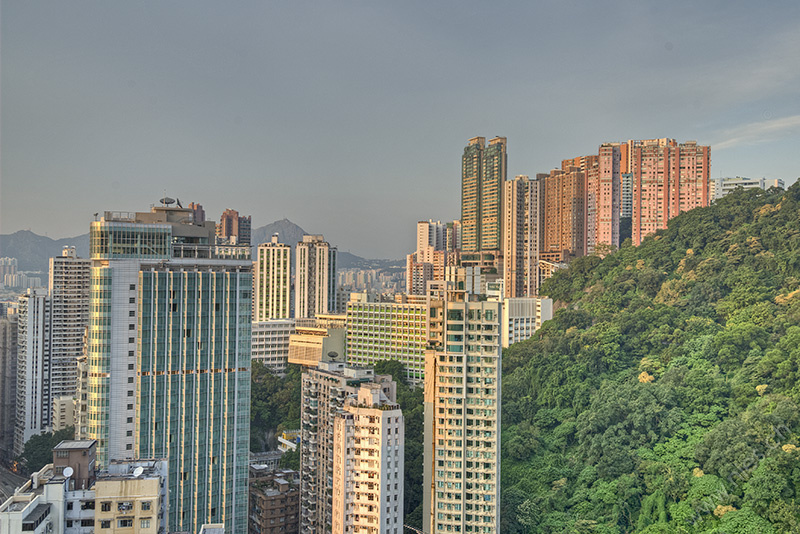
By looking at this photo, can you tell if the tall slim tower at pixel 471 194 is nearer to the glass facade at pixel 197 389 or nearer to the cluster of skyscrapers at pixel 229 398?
the cluster of skyscrapers at pixel 229 398

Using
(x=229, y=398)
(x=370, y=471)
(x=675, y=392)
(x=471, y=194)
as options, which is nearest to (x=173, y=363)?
(x=229, y=398)

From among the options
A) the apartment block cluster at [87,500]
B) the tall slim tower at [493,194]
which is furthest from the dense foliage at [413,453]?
the tall slim tower at [493,194]

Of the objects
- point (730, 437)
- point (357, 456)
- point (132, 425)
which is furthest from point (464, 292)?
A: point (132, 425)

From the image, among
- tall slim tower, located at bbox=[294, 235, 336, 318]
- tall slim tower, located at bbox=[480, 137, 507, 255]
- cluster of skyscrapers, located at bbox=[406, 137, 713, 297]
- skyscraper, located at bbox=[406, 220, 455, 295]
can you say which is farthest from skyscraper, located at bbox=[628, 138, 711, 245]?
tall slim tower, located at bbox=[294, 235, 336, 318]

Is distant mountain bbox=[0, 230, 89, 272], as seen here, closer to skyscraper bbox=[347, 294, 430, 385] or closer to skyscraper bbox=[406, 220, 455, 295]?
skyscraper bbox=[347, 294, 430, 385]

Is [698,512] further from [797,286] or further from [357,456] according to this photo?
[797,286]

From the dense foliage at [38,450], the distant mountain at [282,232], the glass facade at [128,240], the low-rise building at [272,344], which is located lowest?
the dense foliage at [38,450]
